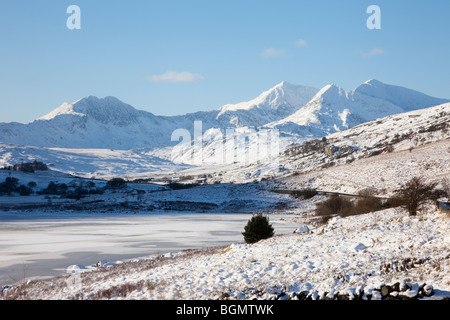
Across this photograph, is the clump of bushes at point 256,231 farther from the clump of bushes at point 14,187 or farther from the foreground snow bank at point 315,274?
the clump of bushes at point 14,187

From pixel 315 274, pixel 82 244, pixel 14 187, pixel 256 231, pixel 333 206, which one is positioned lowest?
pixel 82 244

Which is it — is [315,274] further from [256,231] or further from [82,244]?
[82,244]

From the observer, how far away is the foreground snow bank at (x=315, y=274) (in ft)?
39.4

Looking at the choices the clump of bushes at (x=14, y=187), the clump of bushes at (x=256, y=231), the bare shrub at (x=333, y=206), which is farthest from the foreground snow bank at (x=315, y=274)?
the clump of bushes at (x=14, y=187)

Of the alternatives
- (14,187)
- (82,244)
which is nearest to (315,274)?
(82,244)

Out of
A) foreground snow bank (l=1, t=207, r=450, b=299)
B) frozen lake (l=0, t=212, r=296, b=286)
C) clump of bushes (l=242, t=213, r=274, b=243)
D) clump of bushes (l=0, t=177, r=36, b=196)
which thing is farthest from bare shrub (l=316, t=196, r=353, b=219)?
clump of bushes (l=0, t=177, r=36, b=196)

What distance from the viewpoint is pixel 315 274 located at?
45.4ft

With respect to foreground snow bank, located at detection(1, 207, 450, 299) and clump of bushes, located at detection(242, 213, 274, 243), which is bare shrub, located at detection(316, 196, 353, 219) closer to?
clump of bushes, located at detection(242, 213, 274, 243)

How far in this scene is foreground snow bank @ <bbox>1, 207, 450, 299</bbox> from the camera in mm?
12008
